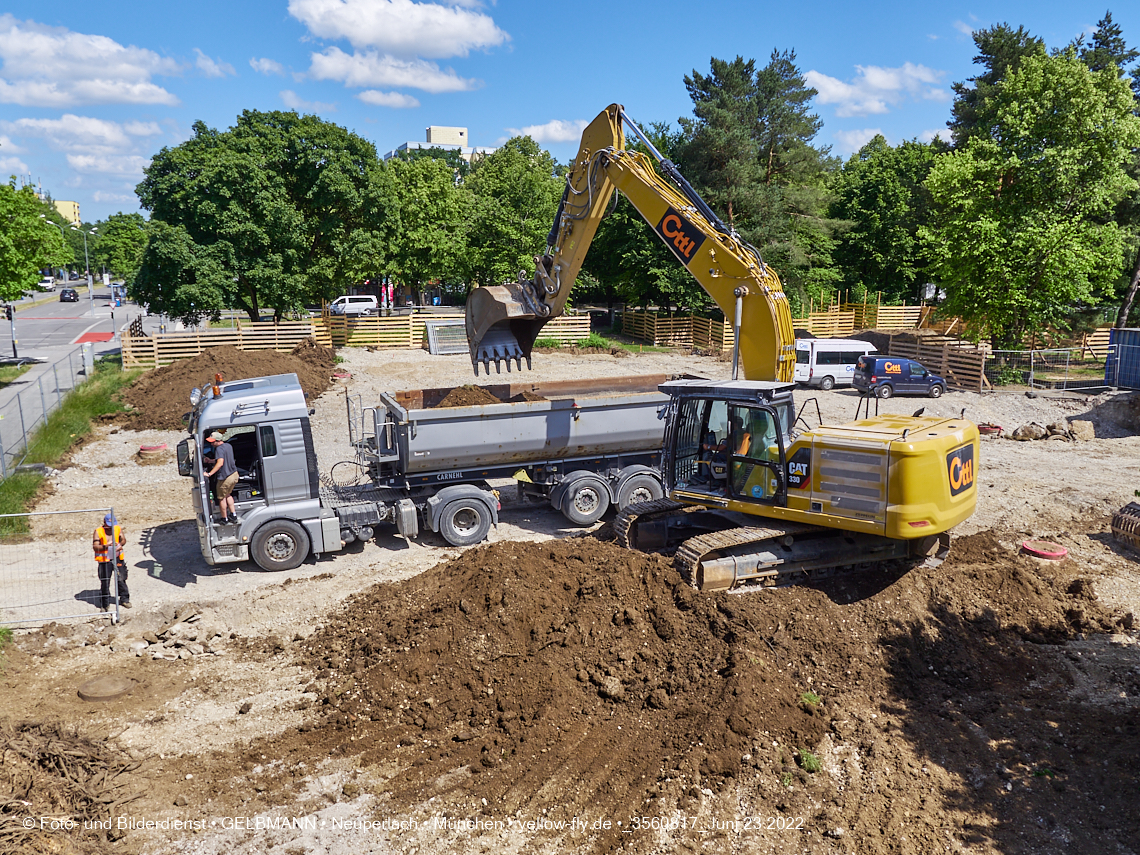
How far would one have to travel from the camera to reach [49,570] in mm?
12258

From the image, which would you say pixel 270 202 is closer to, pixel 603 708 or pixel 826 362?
pixel 826 362

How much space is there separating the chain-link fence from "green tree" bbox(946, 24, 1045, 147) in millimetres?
13755

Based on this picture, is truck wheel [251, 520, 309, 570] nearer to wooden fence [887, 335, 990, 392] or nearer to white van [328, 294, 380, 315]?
wooden fence [887, 335, 990, 392]

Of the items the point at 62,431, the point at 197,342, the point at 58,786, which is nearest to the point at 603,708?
the point at 58,786

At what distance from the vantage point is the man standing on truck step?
11.6 meters

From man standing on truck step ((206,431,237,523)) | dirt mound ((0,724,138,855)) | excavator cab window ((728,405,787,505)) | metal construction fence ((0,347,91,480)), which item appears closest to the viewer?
dirt mound ((0,724,138,855))

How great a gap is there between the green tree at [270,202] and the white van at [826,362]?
18.6 m

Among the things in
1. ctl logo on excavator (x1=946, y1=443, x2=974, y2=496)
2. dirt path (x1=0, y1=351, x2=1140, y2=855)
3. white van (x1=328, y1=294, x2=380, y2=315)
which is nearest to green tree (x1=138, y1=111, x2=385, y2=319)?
white van (x1=328, y1=294, x2=380, y2=315)

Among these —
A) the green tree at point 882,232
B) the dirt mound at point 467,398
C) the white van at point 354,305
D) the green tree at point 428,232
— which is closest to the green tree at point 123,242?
the white van at point 354,305

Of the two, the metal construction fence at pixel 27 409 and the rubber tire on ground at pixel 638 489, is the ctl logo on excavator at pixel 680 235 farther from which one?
the metal construction fence at pixel 27 409

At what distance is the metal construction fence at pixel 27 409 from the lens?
57.7 feet

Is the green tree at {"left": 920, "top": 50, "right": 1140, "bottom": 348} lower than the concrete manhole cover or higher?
higher

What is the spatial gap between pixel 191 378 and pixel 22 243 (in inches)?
347

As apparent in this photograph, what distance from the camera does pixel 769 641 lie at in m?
8.79
